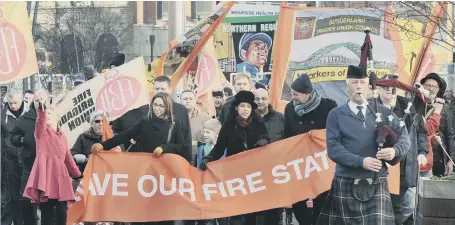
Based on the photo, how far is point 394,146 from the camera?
8211 millimetres

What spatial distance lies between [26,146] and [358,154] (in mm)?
4876

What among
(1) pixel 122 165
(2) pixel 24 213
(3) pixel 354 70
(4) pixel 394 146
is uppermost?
(3) pixel 354 70

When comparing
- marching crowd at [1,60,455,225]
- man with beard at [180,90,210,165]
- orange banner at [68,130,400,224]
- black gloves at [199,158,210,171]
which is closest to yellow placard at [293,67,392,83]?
man with beard at [180,90,210,165]

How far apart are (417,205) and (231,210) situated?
1860 mm

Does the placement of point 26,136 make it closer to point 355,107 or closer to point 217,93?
point 217,93

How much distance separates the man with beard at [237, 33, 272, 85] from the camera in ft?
61.1

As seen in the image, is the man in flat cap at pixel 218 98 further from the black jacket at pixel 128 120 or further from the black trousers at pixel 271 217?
the black trousers at pixel 271 217

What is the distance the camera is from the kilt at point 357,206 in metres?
8.41

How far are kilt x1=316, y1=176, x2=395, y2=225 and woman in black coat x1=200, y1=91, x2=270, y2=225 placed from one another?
2.16 m

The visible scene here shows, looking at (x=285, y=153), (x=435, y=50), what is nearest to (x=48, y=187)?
(x=285, y=153)

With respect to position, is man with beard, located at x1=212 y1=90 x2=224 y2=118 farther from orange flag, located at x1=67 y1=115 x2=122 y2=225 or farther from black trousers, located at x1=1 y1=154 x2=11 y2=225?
orange flag, located at x1=67 y1=115 x2=122 y2=225

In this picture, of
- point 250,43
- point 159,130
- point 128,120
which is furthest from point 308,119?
point 250,43

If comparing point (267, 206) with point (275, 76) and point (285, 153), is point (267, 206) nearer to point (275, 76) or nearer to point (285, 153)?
point (285, 153)

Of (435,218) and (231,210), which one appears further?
(231,210)
